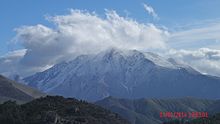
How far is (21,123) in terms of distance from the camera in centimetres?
19600

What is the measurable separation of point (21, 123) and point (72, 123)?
19.6 metres

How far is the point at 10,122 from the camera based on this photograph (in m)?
199

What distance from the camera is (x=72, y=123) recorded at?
7771 inches

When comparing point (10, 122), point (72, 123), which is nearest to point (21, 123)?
point (10, 122)

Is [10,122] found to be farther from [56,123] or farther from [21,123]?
[56,123]

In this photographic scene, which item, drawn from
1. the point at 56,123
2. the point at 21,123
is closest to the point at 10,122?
the point at 21,123

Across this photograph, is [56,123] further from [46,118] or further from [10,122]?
[10,122]

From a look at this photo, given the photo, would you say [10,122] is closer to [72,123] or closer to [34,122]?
[34,122]

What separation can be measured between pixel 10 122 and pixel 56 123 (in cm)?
1942

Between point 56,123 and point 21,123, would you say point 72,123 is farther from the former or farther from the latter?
point 21,123

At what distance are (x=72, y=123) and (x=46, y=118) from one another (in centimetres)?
1027

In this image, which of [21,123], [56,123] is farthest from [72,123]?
[21,123]

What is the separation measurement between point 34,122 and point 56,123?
8.61 meters

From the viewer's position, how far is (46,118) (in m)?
197
